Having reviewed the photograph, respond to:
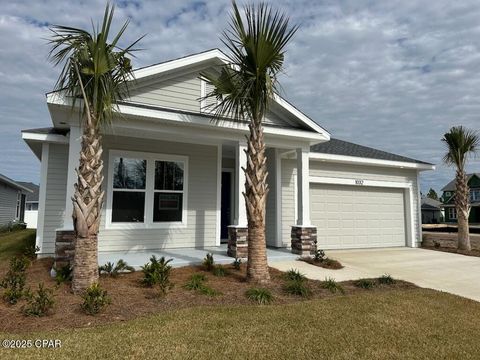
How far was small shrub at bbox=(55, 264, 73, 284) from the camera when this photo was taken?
6.29 meters

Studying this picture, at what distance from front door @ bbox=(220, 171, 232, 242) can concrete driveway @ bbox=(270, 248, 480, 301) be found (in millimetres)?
3201

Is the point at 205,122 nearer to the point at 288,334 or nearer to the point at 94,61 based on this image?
the point at 94,61

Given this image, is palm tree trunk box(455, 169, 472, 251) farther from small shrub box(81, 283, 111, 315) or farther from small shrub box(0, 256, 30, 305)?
small shrub box(0, 256, 30, 305)

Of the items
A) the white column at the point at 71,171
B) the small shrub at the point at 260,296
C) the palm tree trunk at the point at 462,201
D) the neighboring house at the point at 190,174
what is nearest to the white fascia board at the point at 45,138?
the neighboring house at the point at 190,174

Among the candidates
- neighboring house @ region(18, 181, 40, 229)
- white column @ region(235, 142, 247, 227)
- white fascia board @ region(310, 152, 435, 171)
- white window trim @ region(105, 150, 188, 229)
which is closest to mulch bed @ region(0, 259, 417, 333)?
white column @ region(235, 142, 247, 227)

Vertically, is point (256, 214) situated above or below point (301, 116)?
below

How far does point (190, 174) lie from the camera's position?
1048 cm

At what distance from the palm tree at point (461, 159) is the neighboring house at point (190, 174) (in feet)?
8.95

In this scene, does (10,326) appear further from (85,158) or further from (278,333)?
(278,333)

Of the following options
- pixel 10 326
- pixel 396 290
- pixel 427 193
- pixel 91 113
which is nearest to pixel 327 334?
pixel 396 290

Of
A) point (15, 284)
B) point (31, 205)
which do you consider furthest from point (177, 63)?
point (31, 205)

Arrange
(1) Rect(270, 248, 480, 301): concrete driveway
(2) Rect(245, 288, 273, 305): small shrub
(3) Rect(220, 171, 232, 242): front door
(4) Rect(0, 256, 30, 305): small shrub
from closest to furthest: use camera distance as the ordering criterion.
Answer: (4) Rect(0, 256, 30, 305): small shrub
(2) Rect(245, 288, 273, 305): small shrub
(1) Rect(270, 248, 480, 301): concrete driveway
(3) Rect(220, 171, 232, 242): front door

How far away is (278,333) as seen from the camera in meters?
4.38

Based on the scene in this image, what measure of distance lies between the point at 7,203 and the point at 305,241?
879 inches
